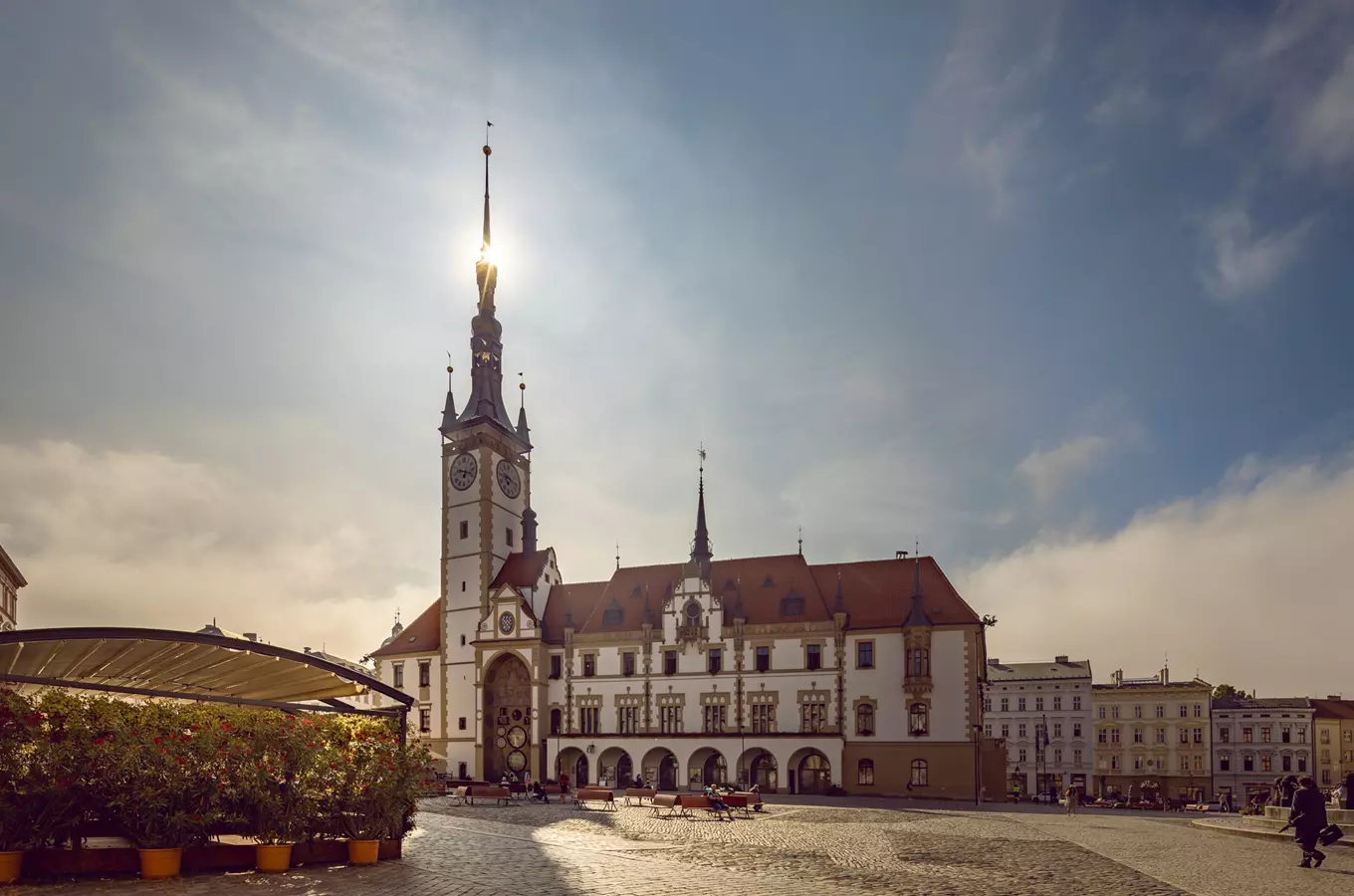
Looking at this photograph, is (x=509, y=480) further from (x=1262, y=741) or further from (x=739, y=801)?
(x=1262, y=741)

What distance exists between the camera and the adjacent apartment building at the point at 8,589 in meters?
68.4

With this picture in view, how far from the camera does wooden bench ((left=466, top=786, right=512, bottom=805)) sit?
39625 mm

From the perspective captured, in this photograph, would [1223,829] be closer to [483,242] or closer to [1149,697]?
[483,242]

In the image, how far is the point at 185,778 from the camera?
15.2 m

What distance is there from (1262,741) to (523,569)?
75.9 m

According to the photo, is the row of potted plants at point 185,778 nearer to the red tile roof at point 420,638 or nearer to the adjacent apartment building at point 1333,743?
the red tile roof at point 420,638

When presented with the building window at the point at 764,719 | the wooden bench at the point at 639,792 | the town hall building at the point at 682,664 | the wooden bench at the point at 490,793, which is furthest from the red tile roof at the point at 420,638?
the wooden bench at the point at 639,792

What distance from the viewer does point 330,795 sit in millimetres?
17156

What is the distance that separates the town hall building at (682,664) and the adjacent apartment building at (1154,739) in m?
49.6

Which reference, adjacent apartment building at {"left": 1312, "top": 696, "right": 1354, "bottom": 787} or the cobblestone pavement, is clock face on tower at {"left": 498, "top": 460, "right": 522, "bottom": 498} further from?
adjacent apartment building at {"left": 1312, "top": 696, "right": 1354, "bottom": 787}

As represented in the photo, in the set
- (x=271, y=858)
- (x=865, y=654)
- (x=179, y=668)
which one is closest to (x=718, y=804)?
(x=179, y=668)

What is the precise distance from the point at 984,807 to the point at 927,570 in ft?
47.7

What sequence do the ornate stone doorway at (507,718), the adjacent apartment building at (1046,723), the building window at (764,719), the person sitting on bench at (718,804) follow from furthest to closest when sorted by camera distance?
the adjacent apartment building at (1046,723)
the ornate stone doorway at (507,718)
the building window at (764,719)
the person sitting on bench at (718,804)

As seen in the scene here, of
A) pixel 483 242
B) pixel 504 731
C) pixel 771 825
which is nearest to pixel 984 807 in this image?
pixel 771 825
